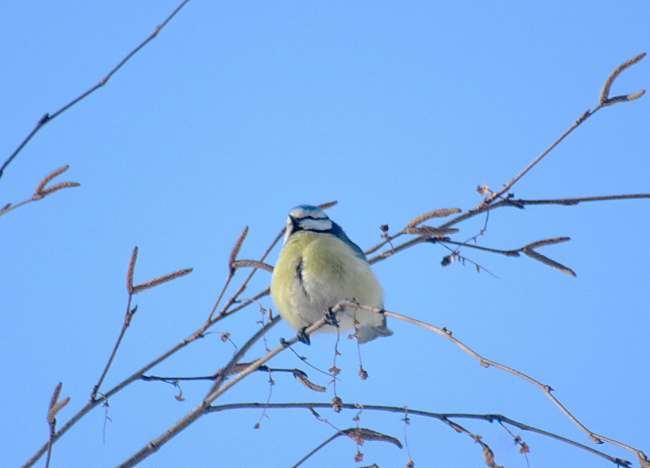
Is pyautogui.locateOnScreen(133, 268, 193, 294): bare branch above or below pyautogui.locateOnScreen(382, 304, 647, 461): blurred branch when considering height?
A: above

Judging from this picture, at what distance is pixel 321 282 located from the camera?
4.27 m

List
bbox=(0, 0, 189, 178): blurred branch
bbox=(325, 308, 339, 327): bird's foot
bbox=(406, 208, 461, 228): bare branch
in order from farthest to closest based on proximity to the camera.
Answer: bbox=(406, 208, 461, 228): bare branch < bbox=(325, 308, 339, 327): bird's foot < bbox=(0, 0, 189, 178): blurred branch

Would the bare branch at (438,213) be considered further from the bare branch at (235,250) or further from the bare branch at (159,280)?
the bare branch at (159,280)

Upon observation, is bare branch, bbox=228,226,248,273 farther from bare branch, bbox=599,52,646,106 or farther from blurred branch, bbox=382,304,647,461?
bare branch, bbox=599,52,646,106

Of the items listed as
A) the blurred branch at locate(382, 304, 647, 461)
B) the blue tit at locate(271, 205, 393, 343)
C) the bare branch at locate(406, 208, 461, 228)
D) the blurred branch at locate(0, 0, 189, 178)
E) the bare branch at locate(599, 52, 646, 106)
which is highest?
the blue tit at locate(271, 205, 393, 343)

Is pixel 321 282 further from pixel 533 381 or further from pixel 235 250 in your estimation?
pixel 533 381

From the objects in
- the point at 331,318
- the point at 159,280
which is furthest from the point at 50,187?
the point at 331,318

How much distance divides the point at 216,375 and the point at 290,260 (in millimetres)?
1814

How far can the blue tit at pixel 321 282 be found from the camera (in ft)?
14.0

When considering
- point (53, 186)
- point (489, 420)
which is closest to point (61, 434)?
point (53, 186)

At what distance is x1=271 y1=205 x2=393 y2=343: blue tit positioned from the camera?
14.0 ft

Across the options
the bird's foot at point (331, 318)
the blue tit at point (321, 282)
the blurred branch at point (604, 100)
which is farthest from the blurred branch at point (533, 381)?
the blue tit at point (321, 282)

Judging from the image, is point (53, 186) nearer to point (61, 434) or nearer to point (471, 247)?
point (61, 434)

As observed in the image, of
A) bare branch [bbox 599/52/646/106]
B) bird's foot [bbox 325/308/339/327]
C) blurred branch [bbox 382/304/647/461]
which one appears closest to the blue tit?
bird's foot [bbox 325/308/339/327]
